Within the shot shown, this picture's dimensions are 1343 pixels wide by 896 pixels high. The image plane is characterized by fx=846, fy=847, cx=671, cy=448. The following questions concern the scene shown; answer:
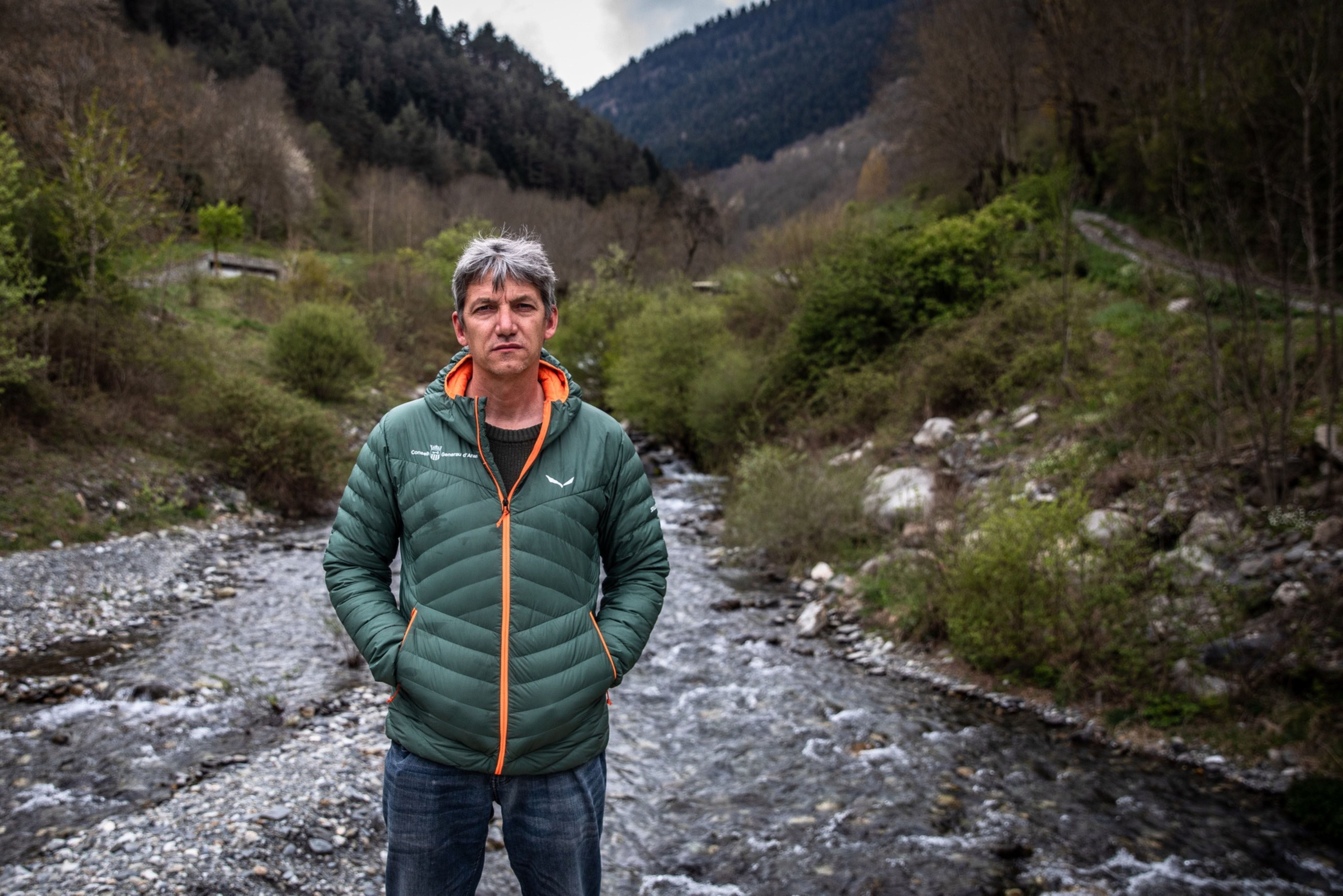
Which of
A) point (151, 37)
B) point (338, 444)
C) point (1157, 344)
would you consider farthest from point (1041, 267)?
point (151, 37)

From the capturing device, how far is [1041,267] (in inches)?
696

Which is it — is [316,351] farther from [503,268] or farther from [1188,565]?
[503,268]

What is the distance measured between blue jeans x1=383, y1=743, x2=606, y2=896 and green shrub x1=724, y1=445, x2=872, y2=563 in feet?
31.9

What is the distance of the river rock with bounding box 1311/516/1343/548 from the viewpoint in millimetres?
6781

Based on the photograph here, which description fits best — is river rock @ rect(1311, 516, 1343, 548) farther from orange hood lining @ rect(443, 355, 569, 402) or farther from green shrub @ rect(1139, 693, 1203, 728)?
orange hood lining @ rect(443, 355, 569, 402)

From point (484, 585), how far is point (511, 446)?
0.40 metres

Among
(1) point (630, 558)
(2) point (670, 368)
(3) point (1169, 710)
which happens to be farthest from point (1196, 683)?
(2) point (670, 368)

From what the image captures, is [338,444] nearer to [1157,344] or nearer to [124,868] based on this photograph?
[124,868]

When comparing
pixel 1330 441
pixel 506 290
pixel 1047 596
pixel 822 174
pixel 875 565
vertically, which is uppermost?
pixel 822 174

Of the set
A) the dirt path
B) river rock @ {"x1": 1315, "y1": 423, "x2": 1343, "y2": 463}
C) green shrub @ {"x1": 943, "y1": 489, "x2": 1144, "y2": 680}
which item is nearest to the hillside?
the dirt path

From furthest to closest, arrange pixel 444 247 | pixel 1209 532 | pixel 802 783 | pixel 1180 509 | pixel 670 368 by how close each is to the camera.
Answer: pixel 444 247 < pixel 670 368 < pixel 1180 509 < pixel 1209 532 < pixel 802 783

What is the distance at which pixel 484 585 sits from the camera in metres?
2.20

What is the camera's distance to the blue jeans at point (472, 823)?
2.17 meters

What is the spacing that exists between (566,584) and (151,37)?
63193 mm
